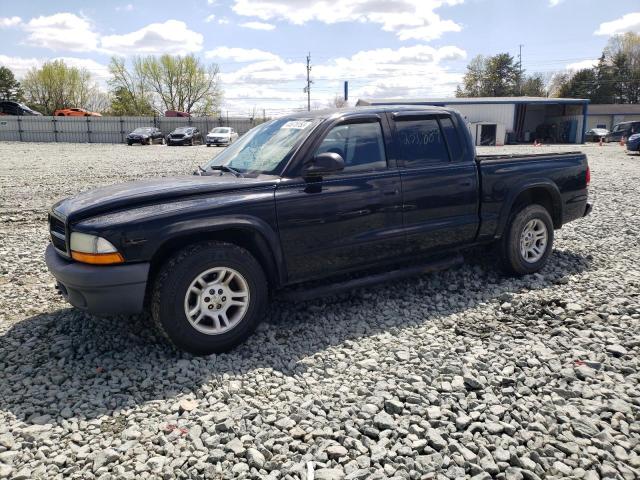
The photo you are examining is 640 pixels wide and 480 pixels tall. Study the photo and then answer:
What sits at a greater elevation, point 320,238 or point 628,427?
point 320,238

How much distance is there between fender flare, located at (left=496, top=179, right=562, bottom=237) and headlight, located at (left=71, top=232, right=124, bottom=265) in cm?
376

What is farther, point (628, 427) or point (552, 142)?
point (552, 142)

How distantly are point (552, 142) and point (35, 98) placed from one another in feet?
223

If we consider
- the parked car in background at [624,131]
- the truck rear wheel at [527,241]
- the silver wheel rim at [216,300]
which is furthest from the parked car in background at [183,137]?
the parked car in background at [624,131]

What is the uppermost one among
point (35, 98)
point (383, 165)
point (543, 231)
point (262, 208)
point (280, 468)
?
point (35, 98)

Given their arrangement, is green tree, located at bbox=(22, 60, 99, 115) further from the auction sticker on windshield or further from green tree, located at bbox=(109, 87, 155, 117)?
the auction sticker on windshield

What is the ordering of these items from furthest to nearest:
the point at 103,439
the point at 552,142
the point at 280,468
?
the point at 552,142, the point at 103,439, the point at 280,468

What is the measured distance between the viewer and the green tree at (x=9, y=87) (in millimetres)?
63041

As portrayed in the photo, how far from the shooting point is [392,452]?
8.73ft

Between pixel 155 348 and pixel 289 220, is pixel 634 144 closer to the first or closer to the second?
pixel 289 220

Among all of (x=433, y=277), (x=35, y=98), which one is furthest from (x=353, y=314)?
(x=35, y=98)

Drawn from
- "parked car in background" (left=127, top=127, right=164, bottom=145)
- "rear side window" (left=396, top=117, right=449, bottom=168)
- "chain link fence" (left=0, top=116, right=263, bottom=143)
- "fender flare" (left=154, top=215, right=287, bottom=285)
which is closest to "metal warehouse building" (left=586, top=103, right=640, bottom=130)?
"chain link fence" (left=0, top=116, right=263, bottom=143)

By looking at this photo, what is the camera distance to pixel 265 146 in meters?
4.49

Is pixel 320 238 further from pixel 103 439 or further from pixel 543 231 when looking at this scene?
pixel 543 231
